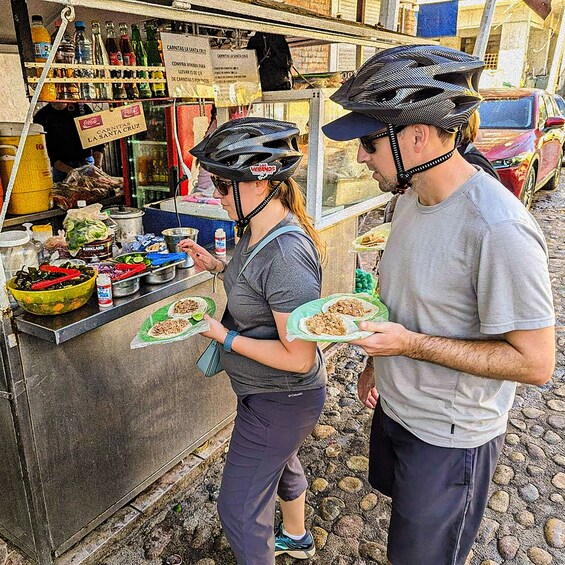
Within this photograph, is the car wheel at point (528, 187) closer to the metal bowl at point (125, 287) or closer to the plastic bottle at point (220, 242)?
the plastic bottle at point (220, 242)

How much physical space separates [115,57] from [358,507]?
10.3ft

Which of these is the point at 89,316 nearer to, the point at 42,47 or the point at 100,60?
the point at 42,47

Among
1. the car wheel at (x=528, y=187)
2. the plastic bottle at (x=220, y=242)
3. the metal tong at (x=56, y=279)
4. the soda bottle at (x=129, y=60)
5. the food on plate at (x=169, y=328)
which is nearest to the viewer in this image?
the food on plate at (x=169, y=328)

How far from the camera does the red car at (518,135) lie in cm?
895

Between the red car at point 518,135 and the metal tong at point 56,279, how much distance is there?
7833mm

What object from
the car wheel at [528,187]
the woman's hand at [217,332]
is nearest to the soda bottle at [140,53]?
the woman's hand at [217,332]

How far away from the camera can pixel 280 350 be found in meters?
1.99

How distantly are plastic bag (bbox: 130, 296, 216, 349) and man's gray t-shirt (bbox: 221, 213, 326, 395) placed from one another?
0.18 metres

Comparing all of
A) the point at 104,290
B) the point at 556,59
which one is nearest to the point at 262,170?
the point at 104,290

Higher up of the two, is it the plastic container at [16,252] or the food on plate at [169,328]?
the plastic container at [16,252]

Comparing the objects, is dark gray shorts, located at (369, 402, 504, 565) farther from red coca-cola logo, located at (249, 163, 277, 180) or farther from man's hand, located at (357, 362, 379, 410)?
red coca-cola logo, located at (249, 163, 277, 180)

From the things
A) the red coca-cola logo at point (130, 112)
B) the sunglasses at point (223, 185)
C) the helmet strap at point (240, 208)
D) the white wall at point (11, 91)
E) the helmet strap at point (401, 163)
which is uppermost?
the white wall at point (11, 91)

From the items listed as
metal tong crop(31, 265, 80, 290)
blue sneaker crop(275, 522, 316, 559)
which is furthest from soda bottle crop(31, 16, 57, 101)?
blue sneaker crop(275, 522, 316, 559)

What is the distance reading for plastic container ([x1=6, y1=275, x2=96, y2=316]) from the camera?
2.25 m
